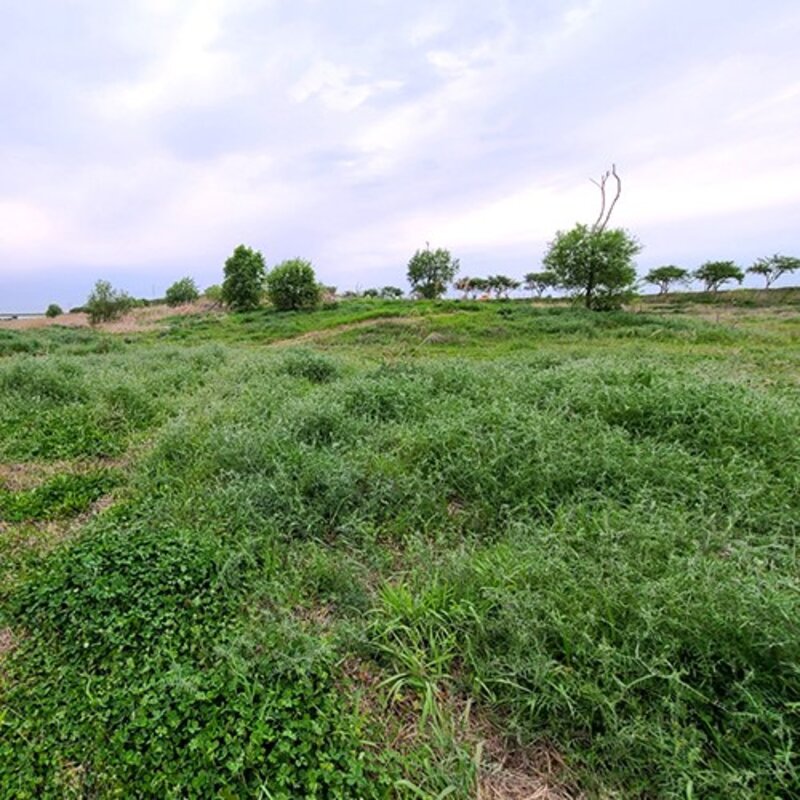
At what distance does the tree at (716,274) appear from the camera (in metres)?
34.0

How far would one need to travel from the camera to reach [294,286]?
27.4 metres

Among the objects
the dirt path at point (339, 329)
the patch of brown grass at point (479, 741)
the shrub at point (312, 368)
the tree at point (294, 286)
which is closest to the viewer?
the patch of brown grass at point (479, 741)

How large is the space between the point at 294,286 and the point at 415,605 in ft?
90.7

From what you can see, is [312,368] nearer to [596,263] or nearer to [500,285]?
[596,263]

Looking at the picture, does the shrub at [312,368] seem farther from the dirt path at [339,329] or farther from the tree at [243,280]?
the tree at [243,280]

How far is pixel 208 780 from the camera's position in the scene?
51.5 inches

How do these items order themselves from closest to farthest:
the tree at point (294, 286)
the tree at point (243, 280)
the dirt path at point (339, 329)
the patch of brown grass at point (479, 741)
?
the patch of brown grass at point (479, 741)
the dirt path at point (339, 329)
the tree at point (294, 286)
the tree at point (243, 280)

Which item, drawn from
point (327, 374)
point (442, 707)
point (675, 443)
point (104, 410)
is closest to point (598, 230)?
point (327, 374)

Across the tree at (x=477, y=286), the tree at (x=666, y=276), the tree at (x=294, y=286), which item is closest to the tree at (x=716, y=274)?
the tree at (x=666, y=276)

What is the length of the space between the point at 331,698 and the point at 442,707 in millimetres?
410

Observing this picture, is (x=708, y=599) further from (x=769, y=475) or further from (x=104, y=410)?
(x=104, y=410)

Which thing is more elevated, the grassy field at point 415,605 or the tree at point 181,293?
the tree at point 181,293

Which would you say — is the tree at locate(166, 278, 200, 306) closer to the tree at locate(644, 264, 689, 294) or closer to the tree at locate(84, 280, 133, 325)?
the tree at locate(84, 280, 133, 325)

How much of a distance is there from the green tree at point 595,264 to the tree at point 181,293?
3413 centimetres
